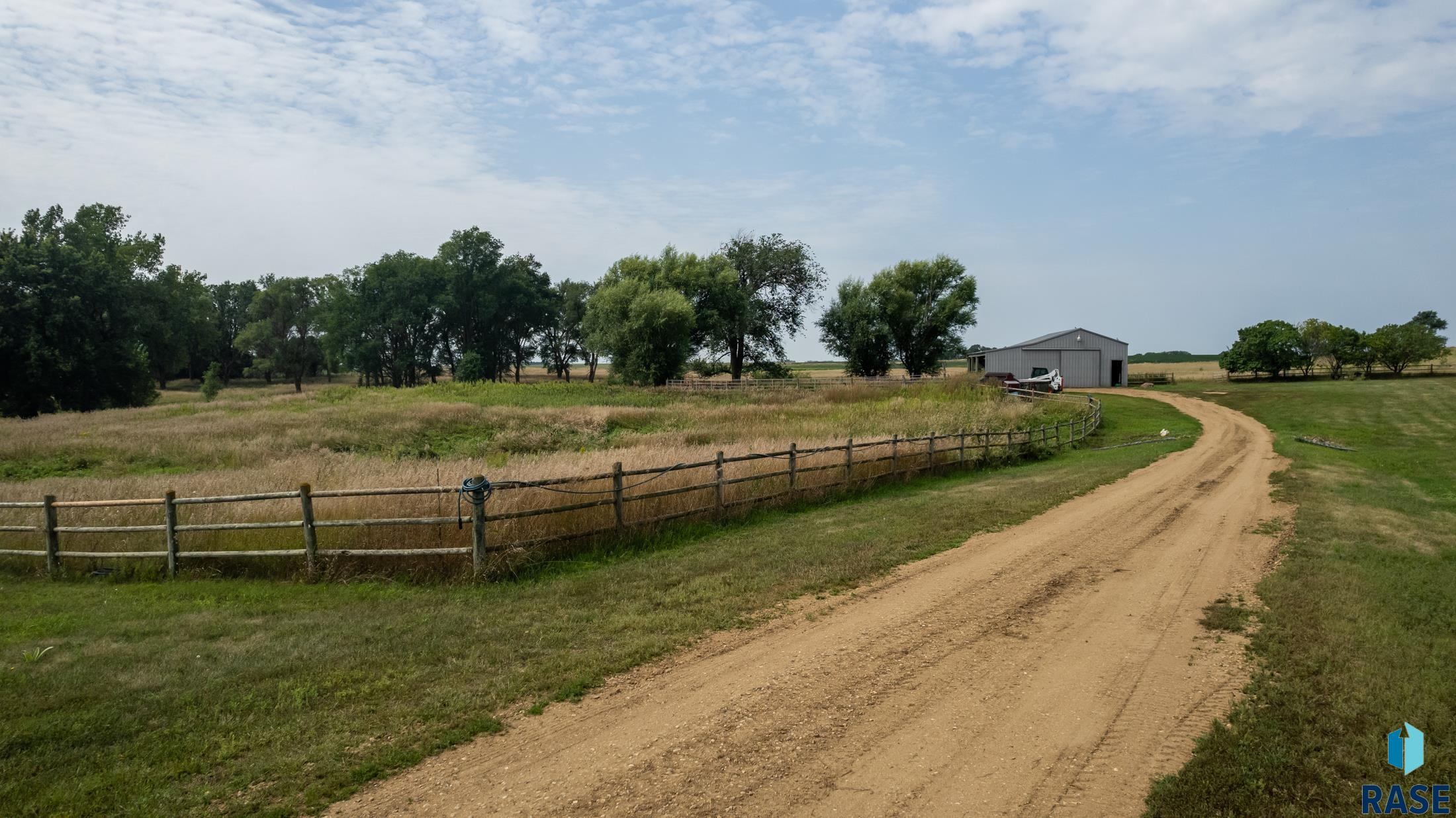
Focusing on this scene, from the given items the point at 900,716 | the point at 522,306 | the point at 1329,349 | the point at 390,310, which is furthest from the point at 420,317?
the point at 1329,349

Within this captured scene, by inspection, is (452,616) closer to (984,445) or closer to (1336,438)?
(984,445)

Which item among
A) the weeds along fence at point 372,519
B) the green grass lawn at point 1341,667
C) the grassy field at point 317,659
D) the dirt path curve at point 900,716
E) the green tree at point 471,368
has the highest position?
the green tree at point 471,368

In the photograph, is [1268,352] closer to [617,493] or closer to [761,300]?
[761,300]

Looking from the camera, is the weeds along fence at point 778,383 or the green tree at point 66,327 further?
the weeds along fence at point 778,383

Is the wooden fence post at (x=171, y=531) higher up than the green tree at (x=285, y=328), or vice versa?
the green tree at (x=285, y=328)

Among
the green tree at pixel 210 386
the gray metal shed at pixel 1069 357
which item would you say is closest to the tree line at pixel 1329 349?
the gray metal shed at pixel 1069 357

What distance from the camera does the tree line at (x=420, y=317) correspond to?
157 ft

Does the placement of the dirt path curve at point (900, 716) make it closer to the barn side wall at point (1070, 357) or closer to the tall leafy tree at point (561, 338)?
the barn side wall at point (1070, 357)

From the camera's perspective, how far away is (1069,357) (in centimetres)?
6309

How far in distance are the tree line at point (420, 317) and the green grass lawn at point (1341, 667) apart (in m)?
48.2

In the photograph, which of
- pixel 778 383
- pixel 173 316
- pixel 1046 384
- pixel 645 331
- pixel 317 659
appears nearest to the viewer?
pixel 317 659

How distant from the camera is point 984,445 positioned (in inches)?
882

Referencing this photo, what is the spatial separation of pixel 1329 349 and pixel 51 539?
317 feet

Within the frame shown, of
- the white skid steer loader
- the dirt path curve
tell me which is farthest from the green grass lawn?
the white skid steer loader
